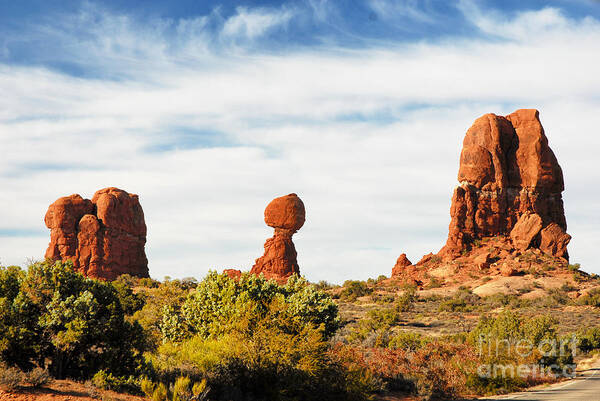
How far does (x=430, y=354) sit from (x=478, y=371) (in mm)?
2763

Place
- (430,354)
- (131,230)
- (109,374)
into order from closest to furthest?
(109,374) → (430,354) → (131,230)

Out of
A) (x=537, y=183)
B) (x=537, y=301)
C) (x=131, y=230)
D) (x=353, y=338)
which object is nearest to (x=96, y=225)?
(x=131, y=230)

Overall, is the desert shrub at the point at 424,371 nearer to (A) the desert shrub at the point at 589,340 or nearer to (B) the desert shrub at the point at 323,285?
(A) the desert shrub at the point at 589,340

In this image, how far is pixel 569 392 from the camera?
22.2 m

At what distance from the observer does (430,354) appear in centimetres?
2681

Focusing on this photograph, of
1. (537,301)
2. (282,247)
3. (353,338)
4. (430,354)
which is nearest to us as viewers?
(430,354)

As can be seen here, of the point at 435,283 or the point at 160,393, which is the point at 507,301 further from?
the point at 160,393

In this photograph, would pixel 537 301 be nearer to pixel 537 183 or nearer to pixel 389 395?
pixel 537 183

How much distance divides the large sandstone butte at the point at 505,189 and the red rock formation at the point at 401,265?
527 cm

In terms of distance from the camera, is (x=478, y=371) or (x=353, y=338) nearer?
(x=478, y=371)

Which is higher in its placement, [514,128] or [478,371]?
[514,128]

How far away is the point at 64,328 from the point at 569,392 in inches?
745

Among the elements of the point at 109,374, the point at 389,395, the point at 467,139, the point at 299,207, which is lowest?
the point at 389,395

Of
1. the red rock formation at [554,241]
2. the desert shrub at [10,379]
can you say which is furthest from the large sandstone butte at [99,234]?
the desert shrub at [10,379]
